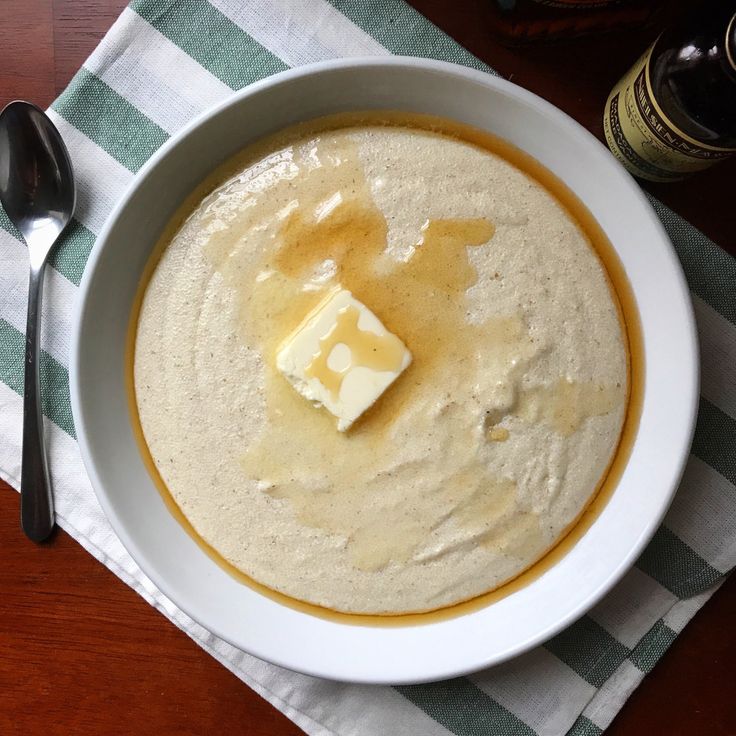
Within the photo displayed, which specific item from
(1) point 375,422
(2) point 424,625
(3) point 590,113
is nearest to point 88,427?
(1) point 375,422

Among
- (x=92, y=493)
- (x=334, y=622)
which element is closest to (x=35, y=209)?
(x=92, y=493)

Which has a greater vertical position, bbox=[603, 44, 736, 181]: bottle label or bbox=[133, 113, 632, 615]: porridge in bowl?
bbox=[603, 44, 736, 181]: bottle label

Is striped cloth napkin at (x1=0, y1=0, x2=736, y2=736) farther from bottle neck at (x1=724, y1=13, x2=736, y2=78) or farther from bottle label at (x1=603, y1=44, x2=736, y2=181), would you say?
bottle neck at (x1=724, y1=13, x2=736, y2=78)

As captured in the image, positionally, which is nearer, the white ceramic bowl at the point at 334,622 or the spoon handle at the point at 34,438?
the white ceramic bowl at the point at 334,622

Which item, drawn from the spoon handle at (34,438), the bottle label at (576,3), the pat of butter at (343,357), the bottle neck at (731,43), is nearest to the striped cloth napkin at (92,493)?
the spoon handle at (34,438)

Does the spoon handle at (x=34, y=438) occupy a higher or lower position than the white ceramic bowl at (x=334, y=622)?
lower

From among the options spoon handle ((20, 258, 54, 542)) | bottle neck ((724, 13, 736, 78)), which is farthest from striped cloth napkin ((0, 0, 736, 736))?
bottle neck ((724, 13, 736, 78))

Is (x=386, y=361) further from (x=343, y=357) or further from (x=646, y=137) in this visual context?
(x=646, y=137)

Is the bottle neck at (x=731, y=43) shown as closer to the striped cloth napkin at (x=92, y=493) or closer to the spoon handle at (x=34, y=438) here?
the striped cloth napkin at (x=92, y=493)
